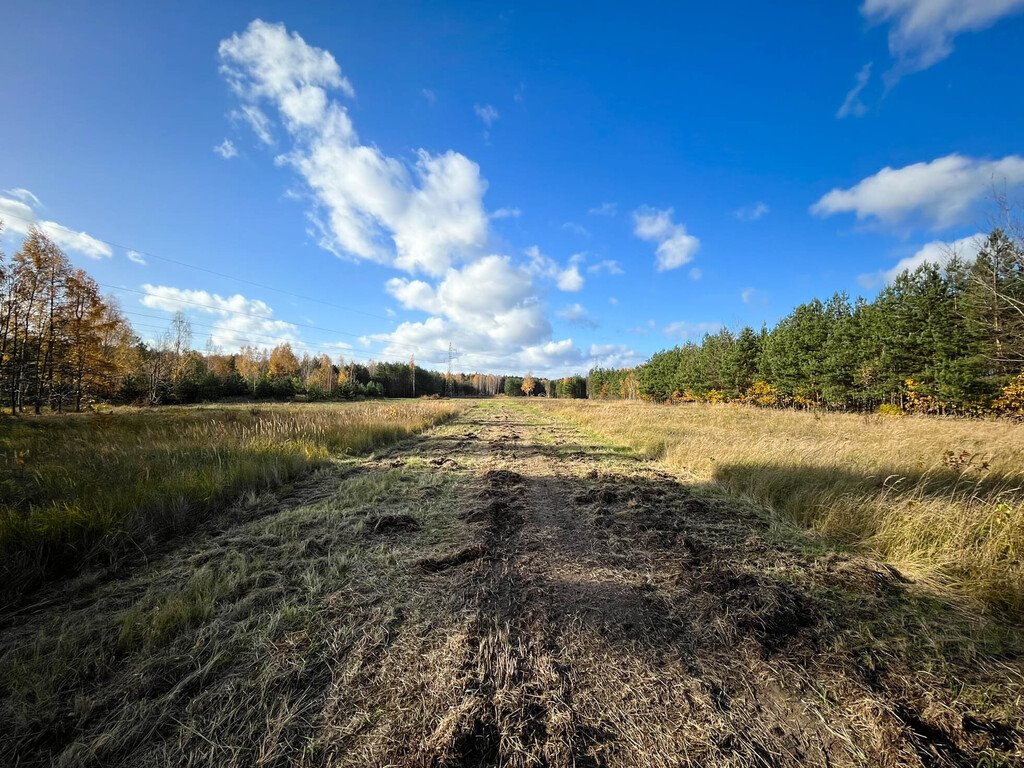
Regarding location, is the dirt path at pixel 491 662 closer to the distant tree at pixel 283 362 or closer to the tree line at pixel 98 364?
the tree line at pixel 98 364

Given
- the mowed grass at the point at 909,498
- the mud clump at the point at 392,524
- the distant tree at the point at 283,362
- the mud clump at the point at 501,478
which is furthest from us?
the distant tree at the point at 283,362

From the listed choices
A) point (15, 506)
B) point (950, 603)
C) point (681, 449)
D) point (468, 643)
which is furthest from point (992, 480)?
point (15, 506)

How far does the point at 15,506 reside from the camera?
4.40 metres

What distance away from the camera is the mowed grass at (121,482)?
3886 mm

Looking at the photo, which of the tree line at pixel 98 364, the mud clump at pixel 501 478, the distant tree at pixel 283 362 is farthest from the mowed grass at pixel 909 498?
the distant tree at pixel 283 362

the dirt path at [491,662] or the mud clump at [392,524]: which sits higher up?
the mud clump at [392,524]

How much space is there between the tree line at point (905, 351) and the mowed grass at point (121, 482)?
21118mm

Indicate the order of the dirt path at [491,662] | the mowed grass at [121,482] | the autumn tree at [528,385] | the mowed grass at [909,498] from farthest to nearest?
the autumn tree at [528,385], the mowed grass at [121,482], the mowed grass at [909,498], the dirt path at [491,662]

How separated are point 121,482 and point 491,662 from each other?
6.80 meters

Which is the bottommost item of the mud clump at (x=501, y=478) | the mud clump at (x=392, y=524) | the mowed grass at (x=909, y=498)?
the mud clump at (x=392, y=524)

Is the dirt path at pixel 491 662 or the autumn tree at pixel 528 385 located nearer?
the dirt path at pixel 491 662

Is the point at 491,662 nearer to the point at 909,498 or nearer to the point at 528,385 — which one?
the point at 909,498

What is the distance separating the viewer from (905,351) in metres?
26.6

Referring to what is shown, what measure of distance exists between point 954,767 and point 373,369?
86625mm
